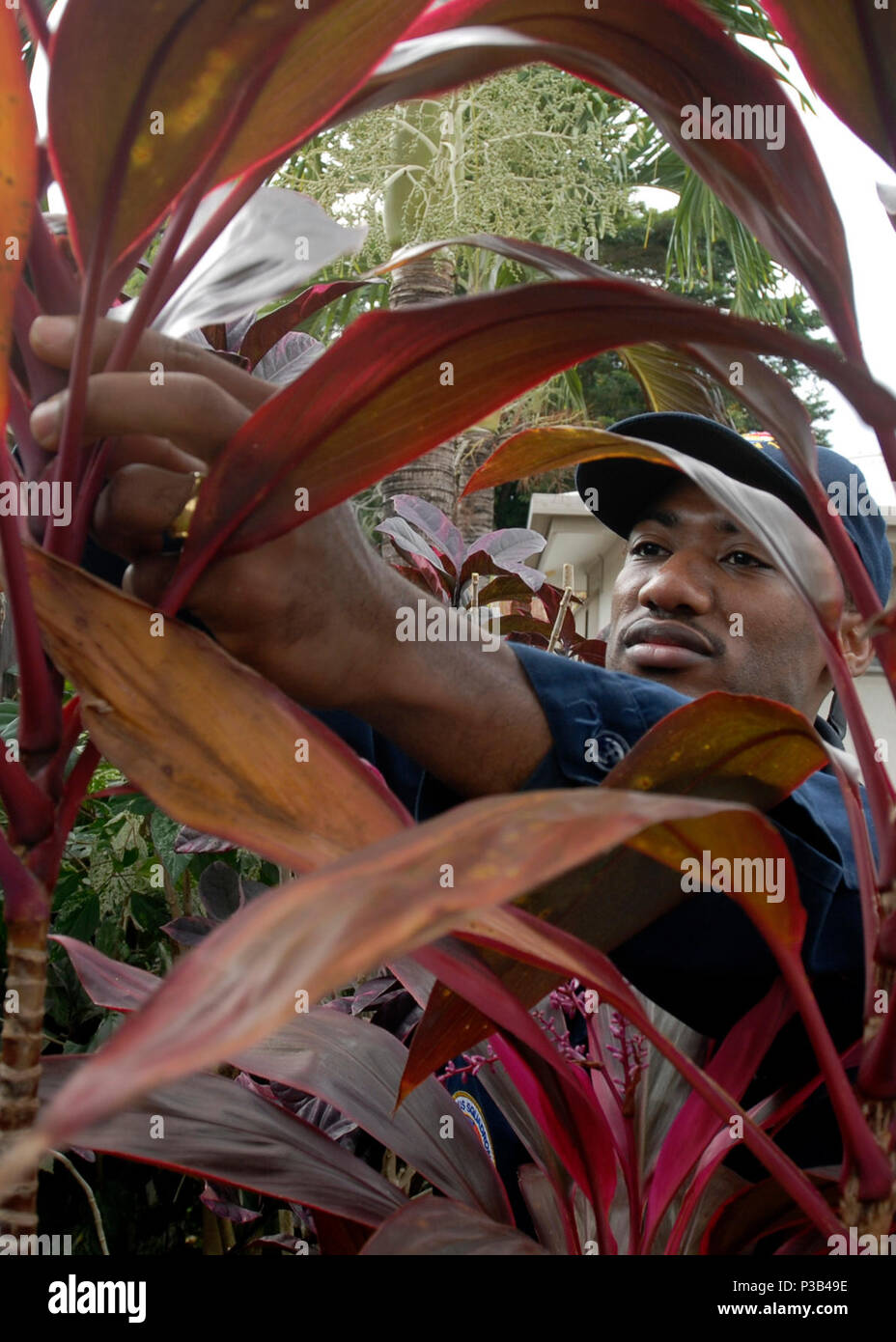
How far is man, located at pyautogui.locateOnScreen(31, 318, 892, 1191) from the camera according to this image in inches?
21.8

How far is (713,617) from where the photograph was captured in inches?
62.4

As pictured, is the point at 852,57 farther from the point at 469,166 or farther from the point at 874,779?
the point at 469,166

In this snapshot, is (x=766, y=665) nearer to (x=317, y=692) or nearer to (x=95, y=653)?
(x=317, y=692)

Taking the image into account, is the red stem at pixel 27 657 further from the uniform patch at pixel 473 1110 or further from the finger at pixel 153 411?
the uniform patch at pixel 473 1110

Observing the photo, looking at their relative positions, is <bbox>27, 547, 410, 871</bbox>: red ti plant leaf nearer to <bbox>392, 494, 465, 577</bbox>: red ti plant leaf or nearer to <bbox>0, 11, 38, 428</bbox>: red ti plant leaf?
<bbox>0, 11, 38, 428</bbox>: red ti plant leaf

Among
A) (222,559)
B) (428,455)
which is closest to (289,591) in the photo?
(222,559)

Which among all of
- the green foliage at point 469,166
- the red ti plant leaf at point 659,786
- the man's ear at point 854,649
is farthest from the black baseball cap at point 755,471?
the green foliage at point 469,166

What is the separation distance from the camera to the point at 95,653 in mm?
478

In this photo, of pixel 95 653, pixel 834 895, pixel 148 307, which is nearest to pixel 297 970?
pixel 95 653

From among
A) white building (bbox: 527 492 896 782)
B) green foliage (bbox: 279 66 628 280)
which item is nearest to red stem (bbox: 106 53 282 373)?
green foliage (bbox: 279 66 628 280)

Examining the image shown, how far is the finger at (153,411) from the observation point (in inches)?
19.9

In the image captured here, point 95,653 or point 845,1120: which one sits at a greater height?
point 95,653

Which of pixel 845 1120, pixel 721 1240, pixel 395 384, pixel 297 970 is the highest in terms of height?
pixel 395 384
